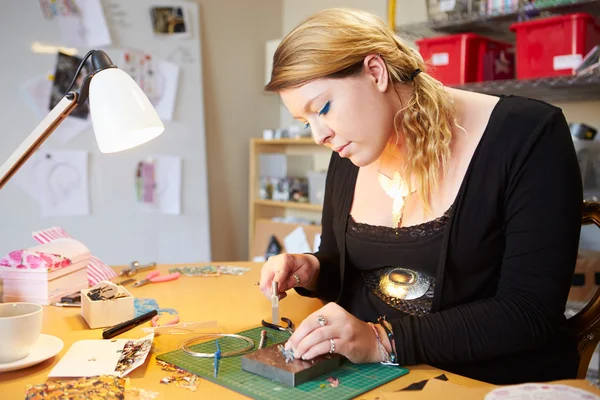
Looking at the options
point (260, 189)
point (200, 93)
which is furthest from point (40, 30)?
point (260, 189)

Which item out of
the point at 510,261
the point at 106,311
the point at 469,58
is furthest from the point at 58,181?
the point at 510,261

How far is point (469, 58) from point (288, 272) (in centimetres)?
149

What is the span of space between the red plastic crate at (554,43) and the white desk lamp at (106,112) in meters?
1.65

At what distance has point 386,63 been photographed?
43.8 inches

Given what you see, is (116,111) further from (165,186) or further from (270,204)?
(270,204)

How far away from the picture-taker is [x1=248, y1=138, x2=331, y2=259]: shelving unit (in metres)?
3.14

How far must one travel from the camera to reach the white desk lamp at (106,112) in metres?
0.94

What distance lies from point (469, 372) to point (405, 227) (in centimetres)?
29

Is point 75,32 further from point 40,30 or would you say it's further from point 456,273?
point 456,273

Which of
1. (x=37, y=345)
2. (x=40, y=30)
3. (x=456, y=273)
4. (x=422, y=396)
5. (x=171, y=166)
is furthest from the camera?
(x=171, y=166)

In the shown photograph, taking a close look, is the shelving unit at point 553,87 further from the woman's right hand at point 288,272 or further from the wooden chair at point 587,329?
the woman's right hand at point 288,272

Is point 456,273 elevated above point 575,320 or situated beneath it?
elevated above

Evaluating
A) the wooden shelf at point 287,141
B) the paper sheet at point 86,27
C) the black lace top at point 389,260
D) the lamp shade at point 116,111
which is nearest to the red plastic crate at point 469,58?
the wooden shelf at point 287,141

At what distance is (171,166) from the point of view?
2.95 meters
